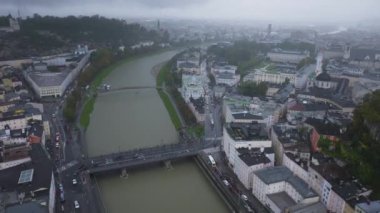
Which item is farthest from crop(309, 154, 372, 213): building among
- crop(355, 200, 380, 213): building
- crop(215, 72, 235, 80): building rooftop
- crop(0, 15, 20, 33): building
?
crop(0, 15, 20, 33): building

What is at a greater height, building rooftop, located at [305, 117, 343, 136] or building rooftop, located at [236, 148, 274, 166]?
building rooftop, located at [305, 117, 343, 136]

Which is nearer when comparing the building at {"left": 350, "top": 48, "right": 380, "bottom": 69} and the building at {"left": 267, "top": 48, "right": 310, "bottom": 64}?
the building at {"left": 350, "top": 48, "right": 380, "bottom": 69}

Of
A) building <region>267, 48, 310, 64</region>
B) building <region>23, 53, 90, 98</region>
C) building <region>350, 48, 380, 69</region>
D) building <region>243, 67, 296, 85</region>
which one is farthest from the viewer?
building <region>267, 48, 310, 64</region>

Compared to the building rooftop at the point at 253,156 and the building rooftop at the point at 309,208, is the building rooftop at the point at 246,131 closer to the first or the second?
the building rooftop at the point at 253,156

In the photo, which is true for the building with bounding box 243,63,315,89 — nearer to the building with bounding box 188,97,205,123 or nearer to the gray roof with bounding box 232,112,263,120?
the building with bounding box 188,97,205,123

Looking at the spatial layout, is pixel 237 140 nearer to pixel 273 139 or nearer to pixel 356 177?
pixel 273 139

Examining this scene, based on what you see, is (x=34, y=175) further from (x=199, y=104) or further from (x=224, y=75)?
(x=224, y=75)

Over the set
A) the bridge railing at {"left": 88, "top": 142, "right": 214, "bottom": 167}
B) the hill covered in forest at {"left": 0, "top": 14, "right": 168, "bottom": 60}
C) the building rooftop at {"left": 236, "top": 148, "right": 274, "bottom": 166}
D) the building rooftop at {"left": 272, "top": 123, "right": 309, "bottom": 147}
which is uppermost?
the hill covered in forest at {"left": 0, "top": 14, "right": 168, "bottom": 60}

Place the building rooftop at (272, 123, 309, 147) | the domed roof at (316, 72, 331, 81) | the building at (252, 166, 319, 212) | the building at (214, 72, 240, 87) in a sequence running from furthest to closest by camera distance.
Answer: the building at (214, 72, 240, 87)
the domed roof at (316, 72, 331, 81)
the building rooftop at (272, 123, 309, 147)
the building at (252, 166, 319, 212)

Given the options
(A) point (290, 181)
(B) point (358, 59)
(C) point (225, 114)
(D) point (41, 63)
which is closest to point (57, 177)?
(A) point (290, 181)
